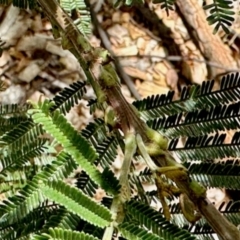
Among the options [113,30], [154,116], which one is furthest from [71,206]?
[113,30]

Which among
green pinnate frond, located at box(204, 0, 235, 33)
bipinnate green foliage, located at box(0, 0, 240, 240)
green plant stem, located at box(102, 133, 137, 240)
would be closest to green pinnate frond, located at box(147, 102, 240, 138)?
bipinnate green foliage, located at box(0, 0, 240, 240)

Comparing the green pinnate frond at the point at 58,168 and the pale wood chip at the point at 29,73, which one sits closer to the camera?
the green pinnate frond at the point at 58,168

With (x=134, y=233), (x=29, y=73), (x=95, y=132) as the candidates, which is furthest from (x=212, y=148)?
(x=29, y=73)

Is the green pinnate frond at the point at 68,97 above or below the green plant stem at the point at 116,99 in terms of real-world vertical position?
above

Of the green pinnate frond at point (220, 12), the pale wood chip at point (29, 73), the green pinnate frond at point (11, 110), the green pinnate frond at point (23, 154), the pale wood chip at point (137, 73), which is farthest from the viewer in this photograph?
the pale wood chip at point (137, 73)

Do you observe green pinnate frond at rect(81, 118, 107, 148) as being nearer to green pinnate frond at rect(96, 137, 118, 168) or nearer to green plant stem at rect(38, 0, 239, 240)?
green pinnate frond at rect(96, 137, 118, 168)

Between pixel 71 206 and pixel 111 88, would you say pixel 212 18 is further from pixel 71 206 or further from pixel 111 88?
pixel 71 206

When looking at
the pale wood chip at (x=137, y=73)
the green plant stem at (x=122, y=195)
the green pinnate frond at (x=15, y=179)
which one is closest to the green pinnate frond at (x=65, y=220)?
the green plant stem at (x=122, y=195)

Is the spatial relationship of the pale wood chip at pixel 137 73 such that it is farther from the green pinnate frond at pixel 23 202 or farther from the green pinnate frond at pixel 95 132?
the green pinnate frond at pixel 23 202
